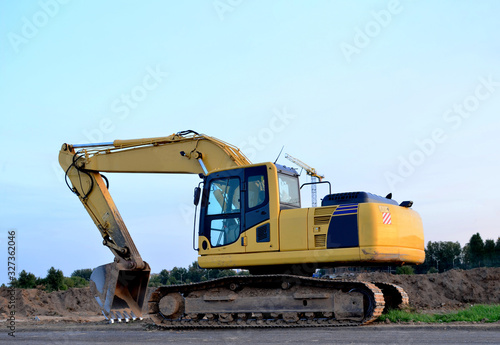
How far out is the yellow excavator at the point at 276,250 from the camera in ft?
35.7

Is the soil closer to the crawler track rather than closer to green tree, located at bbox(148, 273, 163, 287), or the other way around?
green tree, located at bbox(148, 273, 163, 287)

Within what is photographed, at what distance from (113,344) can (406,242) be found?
20.0 ft

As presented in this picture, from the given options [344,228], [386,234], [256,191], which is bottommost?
[386,234]

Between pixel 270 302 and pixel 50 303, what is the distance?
58.4 ft

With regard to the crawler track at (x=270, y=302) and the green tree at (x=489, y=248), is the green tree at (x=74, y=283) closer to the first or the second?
the crawler track at (x=270, y=302)

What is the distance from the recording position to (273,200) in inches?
456

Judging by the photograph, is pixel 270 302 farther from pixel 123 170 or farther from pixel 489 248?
pixel 489 248

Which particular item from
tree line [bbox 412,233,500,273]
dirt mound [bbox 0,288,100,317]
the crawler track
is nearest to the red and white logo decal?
the crawler track

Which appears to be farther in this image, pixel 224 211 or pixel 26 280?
pixel 26 280

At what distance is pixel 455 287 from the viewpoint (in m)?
24.5

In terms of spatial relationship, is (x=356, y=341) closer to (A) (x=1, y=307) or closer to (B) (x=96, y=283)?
(B) (x=96, y=283)

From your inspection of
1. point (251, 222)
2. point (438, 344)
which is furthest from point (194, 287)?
point (438, 344)

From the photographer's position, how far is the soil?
77.5 feet

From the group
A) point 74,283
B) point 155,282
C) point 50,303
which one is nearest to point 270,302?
point 50,303
